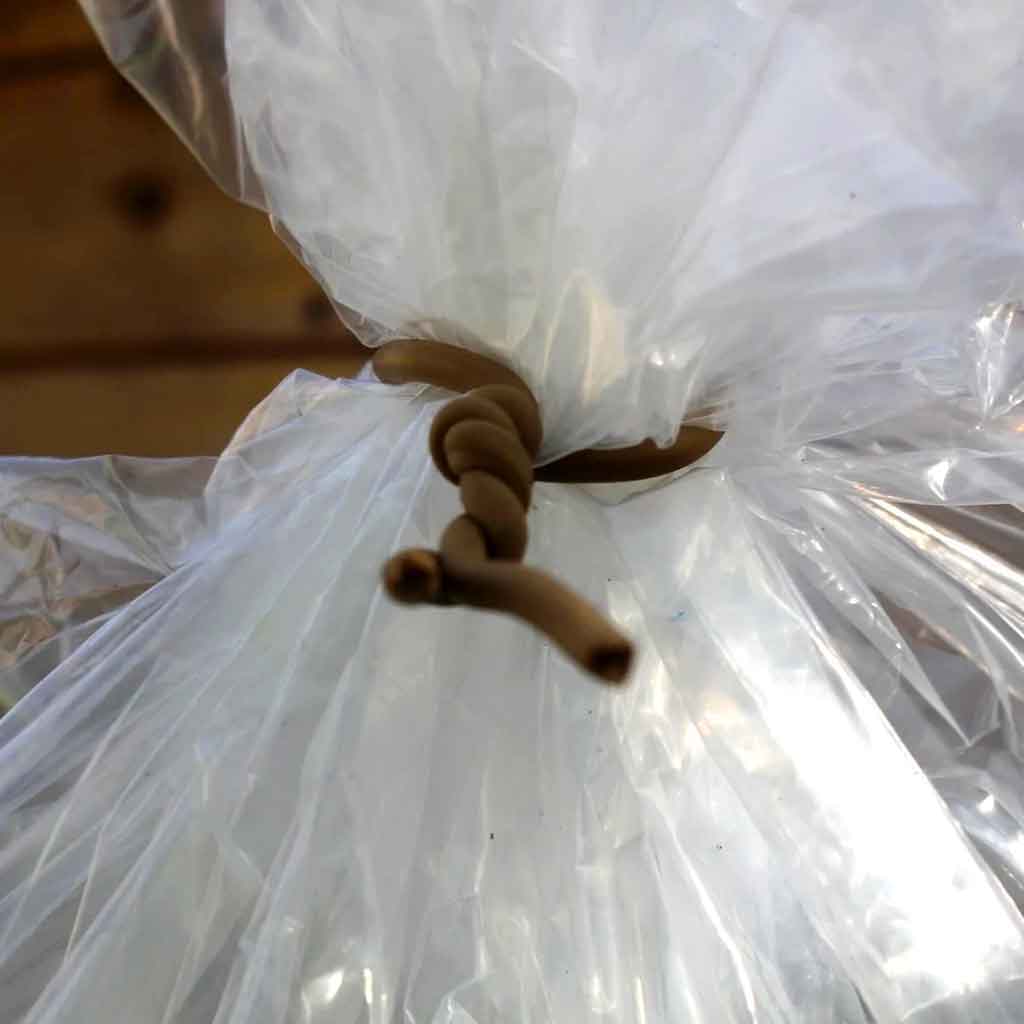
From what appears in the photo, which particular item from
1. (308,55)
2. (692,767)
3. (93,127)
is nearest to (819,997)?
(692,767)

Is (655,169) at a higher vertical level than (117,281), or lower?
higher

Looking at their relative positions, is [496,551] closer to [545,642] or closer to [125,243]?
[545,642]

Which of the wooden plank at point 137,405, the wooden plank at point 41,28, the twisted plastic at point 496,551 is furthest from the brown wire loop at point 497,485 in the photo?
the wooden plank at point 41,28

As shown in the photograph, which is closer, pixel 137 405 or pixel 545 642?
pixel 545 642

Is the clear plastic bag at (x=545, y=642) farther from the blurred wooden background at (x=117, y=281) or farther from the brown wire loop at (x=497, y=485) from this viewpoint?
the blurred wooden background at (x=117, y=281)

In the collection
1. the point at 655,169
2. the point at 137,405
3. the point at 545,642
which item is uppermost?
the point at 655,169

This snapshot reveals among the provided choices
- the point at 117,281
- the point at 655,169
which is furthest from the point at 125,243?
the point at 655,169

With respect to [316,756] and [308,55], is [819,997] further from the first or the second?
[308,55]

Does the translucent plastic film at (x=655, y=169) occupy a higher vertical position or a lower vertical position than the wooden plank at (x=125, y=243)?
higher
